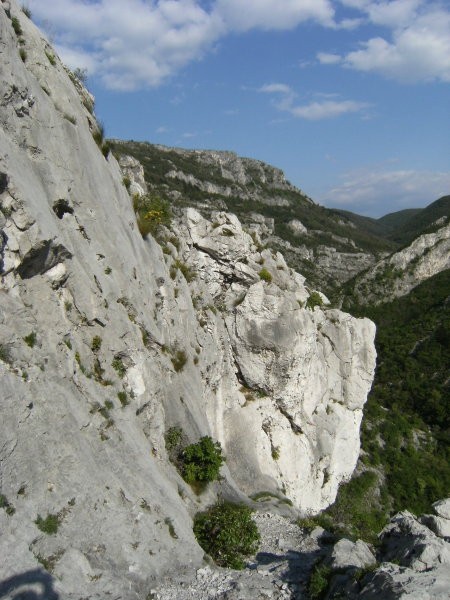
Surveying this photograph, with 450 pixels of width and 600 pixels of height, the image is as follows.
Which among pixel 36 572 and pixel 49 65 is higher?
pixel 49 65

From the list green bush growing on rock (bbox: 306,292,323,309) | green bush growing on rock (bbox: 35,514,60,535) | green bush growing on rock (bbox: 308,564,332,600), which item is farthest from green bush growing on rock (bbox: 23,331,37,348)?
green bush growing on rock (bbox: 306,292,323,309)

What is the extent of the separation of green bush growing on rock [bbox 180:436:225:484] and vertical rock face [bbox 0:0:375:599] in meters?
0.71

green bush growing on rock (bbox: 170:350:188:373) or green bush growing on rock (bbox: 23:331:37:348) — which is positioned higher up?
green bush growing on rock (bbox: 23:331:37:348)

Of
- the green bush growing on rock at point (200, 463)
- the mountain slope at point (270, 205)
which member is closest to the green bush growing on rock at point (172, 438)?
the green bush growing on rock at point (200, 463)

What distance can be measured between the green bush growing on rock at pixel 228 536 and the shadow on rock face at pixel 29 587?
5591 millimetres

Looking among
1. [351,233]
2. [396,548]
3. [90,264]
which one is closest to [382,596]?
[396,548]

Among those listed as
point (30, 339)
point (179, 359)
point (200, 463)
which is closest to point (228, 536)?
point (200, 463)

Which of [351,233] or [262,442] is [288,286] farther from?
[351,233]

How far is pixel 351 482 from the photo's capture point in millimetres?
43250

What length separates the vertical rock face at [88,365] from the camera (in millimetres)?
10211

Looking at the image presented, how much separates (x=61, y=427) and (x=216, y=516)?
598cm

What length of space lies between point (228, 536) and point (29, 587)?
6294 millimetres

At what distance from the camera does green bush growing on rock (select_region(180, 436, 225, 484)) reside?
1680cm

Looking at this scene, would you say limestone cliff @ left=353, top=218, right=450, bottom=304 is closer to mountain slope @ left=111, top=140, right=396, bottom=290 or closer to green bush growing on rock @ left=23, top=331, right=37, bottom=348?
mountain slope @ left=111, top=140, right=396, bottom=290
